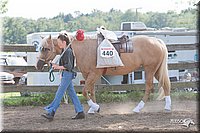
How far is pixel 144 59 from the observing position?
773 centimetres

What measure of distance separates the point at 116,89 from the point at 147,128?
386cm

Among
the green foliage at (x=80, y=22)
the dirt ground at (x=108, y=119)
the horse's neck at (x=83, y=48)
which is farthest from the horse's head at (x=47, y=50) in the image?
the green foliage at (x=80, y=22)

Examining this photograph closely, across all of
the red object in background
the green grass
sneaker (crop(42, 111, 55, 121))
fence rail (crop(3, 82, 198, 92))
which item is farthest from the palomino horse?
fence rail (crop(3, 82, 198, 92))

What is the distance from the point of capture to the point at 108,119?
6.79m

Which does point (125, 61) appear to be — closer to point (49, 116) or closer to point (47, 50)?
point (47, 50)

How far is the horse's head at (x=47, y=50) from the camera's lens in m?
7.18

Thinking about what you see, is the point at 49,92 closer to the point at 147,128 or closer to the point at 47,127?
the point at 47,127

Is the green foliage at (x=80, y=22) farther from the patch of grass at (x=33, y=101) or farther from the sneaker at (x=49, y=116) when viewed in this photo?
the sneaker at (x=49, y=116)

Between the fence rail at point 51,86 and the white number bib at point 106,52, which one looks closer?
the white number bib at point 106,52

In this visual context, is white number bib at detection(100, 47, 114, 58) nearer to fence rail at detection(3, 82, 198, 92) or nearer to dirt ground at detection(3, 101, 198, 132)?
dirt ground at detection(3, 101, 198, 132)

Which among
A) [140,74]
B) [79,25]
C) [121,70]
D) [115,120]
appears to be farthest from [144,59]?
[79,25]

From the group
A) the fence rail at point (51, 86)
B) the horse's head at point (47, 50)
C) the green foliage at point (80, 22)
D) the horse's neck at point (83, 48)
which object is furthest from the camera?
the green foliage at point (80, 22)

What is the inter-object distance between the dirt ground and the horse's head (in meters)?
1.05

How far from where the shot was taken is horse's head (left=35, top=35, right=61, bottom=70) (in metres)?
7.18
